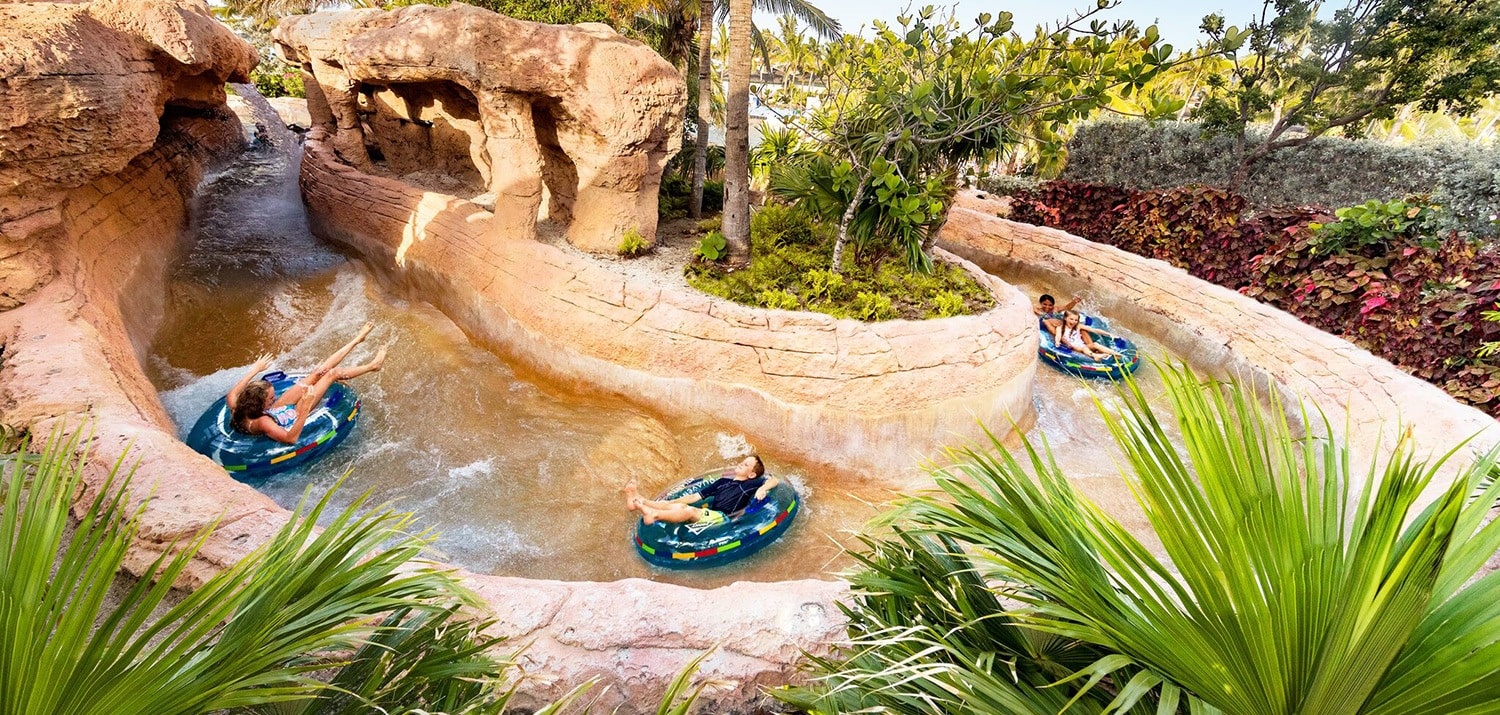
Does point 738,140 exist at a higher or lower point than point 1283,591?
higher

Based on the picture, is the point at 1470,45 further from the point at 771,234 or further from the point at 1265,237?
the point at 771,234

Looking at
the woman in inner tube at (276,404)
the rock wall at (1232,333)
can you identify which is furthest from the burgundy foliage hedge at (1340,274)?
the woman in inner tube at (276,404)

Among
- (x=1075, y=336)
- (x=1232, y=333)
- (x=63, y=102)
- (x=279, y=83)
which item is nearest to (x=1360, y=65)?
(x=1232, y=333)

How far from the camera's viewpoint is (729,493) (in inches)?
192

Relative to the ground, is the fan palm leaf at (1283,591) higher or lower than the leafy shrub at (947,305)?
higher

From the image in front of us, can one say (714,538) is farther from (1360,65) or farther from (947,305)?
(1360,65)

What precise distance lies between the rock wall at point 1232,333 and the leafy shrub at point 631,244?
220 inches

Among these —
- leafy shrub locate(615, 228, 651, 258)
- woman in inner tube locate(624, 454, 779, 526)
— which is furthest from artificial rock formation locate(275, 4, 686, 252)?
woman in inner tube locate(624, 454, 779, 526)

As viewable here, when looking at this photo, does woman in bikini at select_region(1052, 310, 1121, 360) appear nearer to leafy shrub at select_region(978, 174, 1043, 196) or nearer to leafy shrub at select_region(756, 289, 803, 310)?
leafy shrub at select_region(756, 289, 803, 310)

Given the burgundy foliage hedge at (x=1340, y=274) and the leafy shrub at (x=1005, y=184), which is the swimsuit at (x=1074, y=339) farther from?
the leafy shrub at (x=1005, y=184)

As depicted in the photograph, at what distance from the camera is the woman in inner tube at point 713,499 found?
466cm

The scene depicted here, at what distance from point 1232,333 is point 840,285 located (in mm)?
5052

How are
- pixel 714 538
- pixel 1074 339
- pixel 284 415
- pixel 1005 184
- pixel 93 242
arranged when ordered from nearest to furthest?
1. pixel 714 538
2. pixel 284 415
3. pixel 93 242
4. pixel 1074 339
5. pixel 1005 184

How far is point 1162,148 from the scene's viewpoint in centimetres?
1081
